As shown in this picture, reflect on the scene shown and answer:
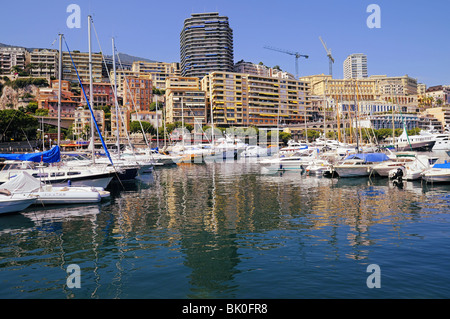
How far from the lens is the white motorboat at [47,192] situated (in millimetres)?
22578

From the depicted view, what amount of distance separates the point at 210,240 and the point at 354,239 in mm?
6417

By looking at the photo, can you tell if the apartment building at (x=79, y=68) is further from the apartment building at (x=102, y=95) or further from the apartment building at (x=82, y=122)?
the apartment building at (x=82, y=122)

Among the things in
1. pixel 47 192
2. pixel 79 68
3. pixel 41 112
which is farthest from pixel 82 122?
pixel 47 192

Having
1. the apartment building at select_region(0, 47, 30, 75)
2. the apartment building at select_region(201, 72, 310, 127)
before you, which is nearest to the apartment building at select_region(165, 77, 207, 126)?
the apartment building at select_region(201, 72, 310, 127)

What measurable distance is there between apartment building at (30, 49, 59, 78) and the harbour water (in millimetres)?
171147

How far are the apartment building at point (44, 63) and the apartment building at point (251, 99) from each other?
80.4 meters

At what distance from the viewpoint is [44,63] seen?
173 m

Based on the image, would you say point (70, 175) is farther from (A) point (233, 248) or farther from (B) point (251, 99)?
(B) point (251, 99)

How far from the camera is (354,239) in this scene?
15.4m

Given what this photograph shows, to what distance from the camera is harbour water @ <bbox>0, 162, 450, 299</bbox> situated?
35.1ft

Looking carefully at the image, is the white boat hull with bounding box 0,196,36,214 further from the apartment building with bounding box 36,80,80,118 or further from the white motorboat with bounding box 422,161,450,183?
the apartment building with bounding box 36,80,80,118

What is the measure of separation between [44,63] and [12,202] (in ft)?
583

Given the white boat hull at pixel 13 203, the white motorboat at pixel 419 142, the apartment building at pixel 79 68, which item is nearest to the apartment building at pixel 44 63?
the apartment building at pixel 79 68

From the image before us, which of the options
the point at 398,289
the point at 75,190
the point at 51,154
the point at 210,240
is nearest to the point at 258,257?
the point at 210,240
